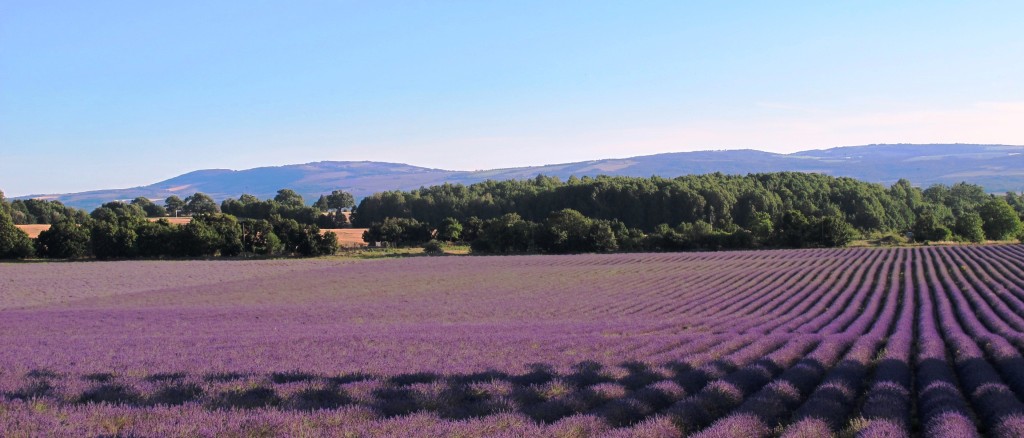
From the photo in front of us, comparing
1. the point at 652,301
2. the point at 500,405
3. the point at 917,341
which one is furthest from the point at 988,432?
the point at 652,301

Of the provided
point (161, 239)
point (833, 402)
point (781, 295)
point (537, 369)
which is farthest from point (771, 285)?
point (161, 239)

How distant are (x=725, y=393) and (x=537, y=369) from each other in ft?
8.16

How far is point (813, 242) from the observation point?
2906 inches

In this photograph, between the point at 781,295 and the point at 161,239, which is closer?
the point at 781,295

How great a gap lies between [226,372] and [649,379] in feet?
16.2

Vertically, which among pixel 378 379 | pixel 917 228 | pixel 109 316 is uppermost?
pixel 378 379

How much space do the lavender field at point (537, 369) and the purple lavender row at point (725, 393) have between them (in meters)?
0.03

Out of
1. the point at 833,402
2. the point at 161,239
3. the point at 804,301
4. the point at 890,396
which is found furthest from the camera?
the point at 161,239

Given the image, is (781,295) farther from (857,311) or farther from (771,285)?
(857,311)

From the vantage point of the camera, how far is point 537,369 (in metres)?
8.97

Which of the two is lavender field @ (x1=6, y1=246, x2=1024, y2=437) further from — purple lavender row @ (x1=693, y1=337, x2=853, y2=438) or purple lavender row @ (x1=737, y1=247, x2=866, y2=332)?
purple lavender row @ (x1=737, y1=247, x2=866, y2=332)

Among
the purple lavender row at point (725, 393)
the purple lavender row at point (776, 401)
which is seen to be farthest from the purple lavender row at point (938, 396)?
the purple lavender row at point (725, 393)

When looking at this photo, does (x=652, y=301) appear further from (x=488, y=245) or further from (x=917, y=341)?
(x=488, y=245)

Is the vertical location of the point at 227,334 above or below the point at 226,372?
below
